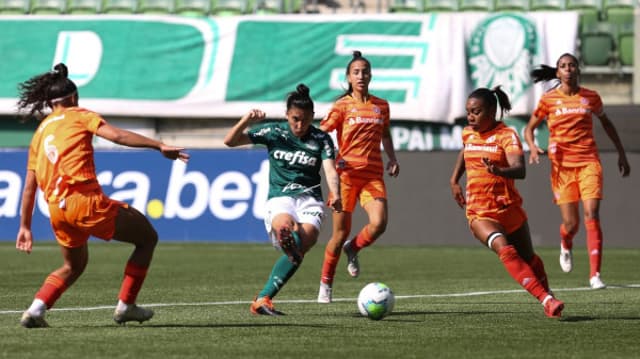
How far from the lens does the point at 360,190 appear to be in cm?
1212

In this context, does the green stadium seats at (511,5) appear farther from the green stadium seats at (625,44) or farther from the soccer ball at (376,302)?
the soccer ball at (376,302)

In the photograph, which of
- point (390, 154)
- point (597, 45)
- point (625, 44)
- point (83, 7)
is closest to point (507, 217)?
point (390, 154)

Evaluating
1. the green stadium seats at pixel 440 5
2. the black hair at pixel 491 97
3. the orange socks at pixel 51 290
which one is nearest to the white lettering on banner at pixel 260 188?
the green stadium seats at pixel 440 5

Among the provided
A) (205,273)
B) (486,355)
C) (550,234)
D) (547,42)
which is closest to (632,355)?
(486,355)

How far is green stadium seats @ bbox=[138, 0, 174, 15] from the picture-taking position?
28547 millimetres

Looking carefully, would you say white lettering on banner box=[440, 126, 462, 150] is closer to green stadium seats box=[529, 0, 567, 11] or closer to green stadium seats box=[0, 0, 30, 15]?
green stadium seats box=[529, 0, 567, 11]

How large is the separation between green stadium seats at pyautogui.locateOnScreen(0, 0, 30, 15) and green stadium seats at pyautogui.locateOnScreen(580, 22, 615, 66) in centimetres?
1160

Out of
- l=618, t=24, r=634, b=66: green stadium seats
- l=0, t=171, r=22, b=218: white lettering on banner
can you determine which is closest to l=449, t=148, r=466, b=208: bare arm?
l=0, t=171, r=22, b=218: white lettering on banner

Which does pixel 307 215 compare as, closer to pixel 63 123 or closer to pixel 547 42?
pixel 63 123

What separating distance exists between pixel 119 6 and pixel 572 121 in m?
16.5

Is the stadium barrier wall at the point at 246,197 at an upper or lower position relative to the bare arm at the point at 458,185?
lower

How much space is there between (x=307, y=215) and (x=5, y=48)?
18645mm

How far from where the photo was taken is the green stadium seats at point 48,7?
28.6 meters

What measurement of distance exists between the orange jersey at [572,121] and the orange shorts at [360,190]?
109 inches
